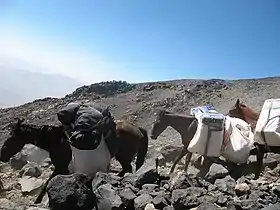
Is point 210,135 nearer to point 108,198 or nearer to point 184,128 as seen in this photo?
point 184,128

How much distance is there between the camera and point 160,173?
22.0ft

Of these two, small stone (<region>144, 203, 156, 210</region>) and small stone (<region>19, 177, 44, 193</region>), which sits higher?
small stone (<region>144, 203, 156, 210</region>)

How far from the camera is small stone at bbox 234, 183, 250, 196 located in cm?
530

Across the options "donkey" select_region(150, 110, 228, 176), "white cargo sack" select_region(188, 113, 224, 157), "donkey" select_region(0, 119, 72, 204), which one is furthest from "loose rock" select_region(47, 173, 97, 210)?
"donkey" select_region(150, 110, 228, 176)

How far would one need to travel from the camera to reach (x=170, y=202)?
17.2 ft

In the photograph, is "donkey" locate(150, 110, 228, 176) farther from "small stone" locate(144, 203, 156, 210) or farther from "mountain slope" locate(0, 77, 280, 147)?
"mountain slope" locate(0, 77, 280, 147)

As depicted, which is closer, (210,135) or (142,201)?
(142,201)

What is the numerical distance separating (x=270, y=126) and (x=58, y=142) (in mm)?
3702

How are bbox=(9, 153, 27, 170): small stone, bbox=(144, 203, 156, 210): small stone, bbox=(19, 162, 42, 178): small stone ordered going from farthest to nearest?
1. bbox=(9, 153, 27, 170): small stone
2. bbox=(19, 162, 42, 178): small stone
3. bbox=(144, 203, 156, 210): small stone

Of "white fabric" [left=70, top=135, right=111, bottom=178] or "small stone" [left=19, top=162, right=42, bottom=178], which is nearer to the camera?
"white fabric" [left=70, top=135, right=111, bottom=178]

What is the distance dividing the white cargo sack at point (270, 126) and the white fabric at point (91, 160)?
2788mm

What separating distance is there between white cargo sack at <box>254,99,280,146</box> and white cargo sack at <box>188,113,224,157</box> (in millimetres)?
662

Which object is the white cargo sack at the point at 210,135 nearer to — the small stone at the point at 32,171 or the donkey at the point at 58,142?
the donkey at the point at 58,142

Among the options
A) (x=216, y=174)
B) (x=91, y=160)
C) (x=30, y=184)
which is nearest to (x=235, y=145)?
(x=216, y=174)
